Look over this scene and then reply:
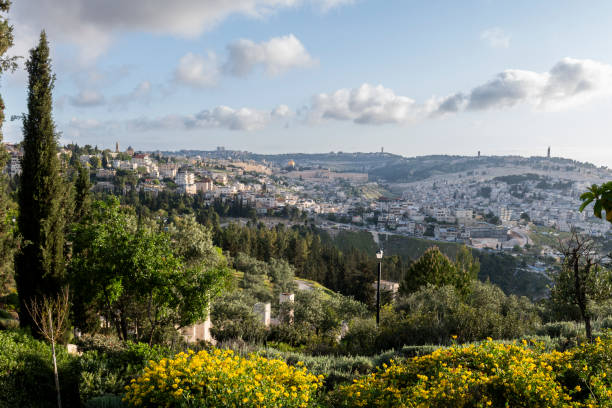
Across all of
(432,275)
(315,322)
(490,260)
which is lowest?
(490,260)

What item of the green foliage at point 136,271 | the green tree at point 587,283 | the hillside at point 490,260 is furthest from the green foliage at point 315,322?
the hillside at point 490,260

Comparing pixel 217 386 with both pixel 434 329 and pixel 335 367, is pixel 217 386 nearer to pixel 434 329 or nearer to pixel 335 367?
pixel 335 367

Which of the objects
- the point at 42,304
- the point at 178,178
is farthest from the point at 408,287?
the point at 178,178

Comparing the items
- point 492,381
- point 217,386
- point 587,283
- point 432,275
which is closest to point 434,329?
point 492,381

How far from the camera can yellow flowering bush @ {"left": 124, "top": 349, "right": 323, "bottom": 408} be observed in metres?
3.57

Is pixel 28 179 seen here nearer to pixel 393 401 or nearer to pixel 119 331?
pixel 119 331

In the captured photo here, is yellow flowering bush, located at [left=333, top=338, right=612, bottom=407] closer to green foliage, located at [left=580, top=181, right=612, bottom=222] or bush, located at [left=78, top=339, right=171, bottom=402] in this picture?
green foliage, located at [left=580, top=181, right=612, bottom=222]

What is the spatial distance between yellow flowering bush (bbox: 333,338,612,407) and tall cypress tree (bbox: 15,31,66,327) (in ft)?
22.5

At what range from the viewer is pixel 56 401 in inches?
224

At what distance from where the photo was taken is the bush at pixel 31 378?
540cm

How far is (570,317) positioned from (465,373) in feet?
33.0

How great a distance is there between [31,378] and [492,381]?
6.63 meters

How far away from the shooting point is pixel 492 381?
3.98m

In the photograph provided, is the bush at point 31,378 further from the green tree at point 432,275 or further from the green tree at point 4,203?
the green tree at point 432,275
